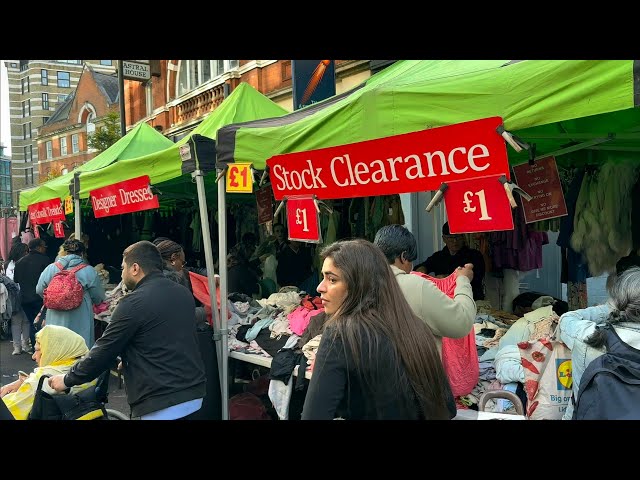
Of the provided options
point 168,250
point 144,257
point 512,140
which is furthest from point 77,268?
point 512,140

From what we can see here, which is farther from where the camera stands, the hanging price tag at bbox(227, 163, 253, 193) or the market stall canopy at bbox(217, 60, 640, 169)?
the hanging price tag at bbox(227, 163, 253, 193)

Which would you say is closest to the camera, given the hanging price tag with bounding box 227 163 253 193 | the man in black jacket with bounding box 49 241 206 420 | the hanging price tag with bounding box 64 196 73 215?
the man in black jacket with bounding box 49 241 206 420

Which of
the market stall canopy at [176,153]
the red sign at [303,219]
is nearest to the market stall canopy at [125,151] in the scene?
the market stall canopy at [176,153]

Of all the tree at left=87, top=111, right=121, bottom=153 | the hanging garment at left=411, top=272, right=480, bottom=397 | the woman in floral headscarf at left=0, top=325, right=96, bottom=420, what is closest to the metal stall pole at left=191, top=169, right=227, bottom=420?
the woman in floral headscarf at left=0, top=325, right=96, bottom=420

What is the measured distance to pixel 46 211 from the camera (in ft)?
34.1

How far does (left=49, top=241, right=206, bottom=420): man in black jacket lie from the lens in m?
3.42

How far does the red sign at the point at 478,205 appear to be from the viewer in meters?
3.02

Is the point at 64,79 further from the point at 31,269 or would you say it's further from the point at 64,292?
the point at 64,292

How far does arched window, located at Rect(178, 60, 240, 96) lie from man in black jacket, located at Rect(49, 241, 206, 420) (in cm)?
1474

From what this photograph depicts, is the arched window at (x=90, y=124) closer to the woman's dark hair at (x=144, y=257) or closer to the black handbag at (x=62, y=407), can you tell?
the woman's dark hair at (x=144, y=257)

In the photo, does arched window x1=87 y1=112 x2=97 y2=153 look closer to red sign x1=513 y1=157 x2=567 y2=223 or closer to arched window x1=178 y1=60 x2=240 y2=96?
arched window x1=178 y1=60 x2=240 y2=96

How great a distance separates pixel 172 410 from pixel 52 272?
4189mm

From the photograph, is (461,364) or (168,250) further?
(168,250)

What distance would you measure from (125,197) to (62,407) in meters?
4.03
